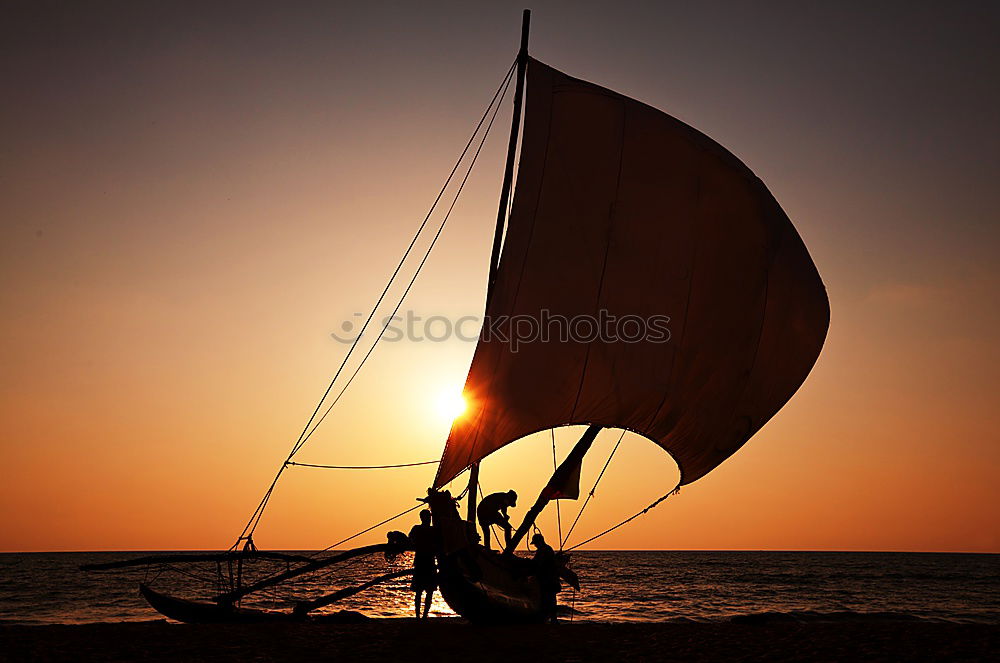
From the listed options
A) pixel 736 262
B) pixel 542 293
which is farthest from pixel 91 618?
pixel 736 262

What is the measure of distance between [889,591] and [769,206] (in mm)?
45117

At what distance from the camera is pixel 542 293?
54.6 feet

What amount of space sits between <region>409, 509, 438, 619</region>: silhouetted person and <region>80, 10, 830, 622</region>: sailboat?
19 cm

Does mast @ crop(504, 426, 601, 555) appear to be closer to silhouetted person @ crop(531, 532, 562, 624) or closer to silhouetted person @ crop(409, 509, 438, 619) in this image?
silhouetted person @ crop(531, 532, 562, 624)

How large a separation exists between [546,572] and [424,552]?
386 centimetres

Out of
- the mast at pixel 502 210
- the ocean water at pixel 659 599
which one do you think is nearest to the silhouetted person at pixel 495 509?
the mast at pixel 502 210

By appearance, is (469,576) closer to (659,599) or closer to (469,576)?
(469,576)

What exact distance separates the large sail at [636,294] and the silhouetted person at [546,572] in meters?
3.01

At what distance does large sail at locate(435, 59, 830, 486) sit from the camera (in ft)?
53.2

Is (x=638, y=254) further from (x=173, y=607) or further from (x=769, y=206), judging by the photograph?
(x=173, y=607)

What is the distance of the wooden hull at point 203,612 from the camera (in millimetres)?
16281

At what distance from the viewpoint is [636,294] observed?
17688 mm

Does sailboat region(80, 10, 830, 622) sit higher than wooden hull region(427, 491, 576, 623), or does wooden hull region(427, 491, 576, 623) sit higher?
sailboat region(80, 10, 830, 622)

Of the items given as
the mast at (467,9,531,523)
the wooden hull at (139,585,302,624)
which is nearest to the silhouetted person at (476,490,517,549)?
the mast at (467,9,531,523)
